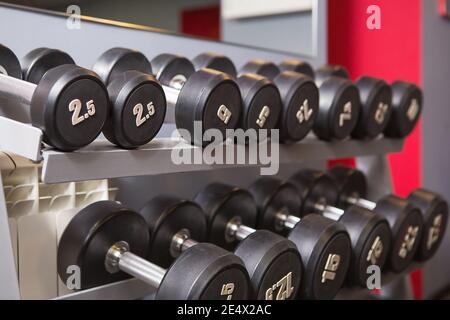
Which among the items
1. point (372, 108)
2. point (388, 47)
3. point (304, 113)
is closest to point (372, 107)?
point (372, 108)

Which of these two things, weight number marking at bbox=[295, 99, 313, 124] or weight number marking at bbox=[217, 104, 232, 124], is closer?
weight number marking at bbox=[217, 104, 232, 124]

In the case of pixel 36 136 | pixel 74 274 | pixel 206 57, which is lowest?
pixel 74 274

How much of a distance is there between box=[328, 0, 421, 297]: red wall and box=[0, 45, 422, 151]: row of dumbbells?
41cm

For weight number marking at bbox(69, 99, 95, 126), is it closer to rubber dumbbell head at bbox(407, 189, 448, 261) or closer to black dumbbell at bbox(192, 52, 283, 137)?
black dumbbell at bbox(192, 52, 283, 137)

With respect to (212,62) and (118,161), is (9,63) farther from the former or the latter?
(212,62)

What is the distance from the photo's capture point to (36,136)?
2.04 ft

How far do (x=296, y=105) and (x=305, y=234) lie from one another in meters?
0.26

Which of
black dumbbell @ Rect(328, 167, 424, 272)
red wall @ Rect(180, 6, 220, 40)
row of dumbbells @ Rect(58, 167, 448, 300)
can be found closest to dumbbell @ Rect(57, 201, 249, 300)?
row of dumbbells @ Rect(58, 167, 448, 300)

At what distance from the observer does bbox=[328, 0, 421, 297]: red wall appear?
165cm

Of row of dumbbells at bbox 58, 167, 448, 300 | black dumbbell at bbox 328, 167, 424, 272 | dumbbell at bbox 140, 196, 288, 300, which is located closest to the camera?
row of dumbbells at bbox 58, 167, 448, 300
